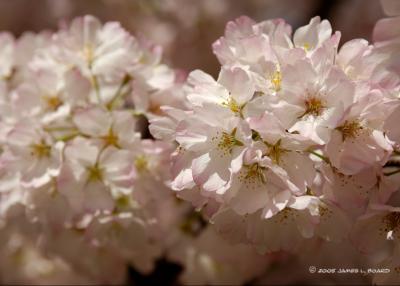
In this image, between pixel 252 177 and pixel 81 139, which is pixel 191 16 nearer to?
pixel 81 139

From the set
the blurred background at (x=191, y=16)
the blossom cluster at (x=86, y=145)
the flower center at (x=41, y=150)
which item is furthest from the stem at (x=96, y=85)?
the blurred background at (x=191, y=16)

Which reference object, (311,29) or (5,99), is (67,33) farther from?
(311,29)

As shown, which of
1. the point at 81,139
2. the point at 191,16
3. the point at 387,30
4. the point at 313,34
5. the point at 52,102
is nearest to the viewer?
the point at 387,30

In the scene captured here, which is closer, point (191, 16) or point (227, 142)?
point (227, 142)

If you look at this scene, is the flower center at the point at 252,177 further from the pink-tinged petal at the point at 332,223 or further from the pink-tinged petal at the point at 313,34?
the pink-tinged petal at the point at 313,34

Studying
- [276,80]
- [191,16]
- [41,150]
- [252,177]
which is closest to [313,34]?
[276,80]
